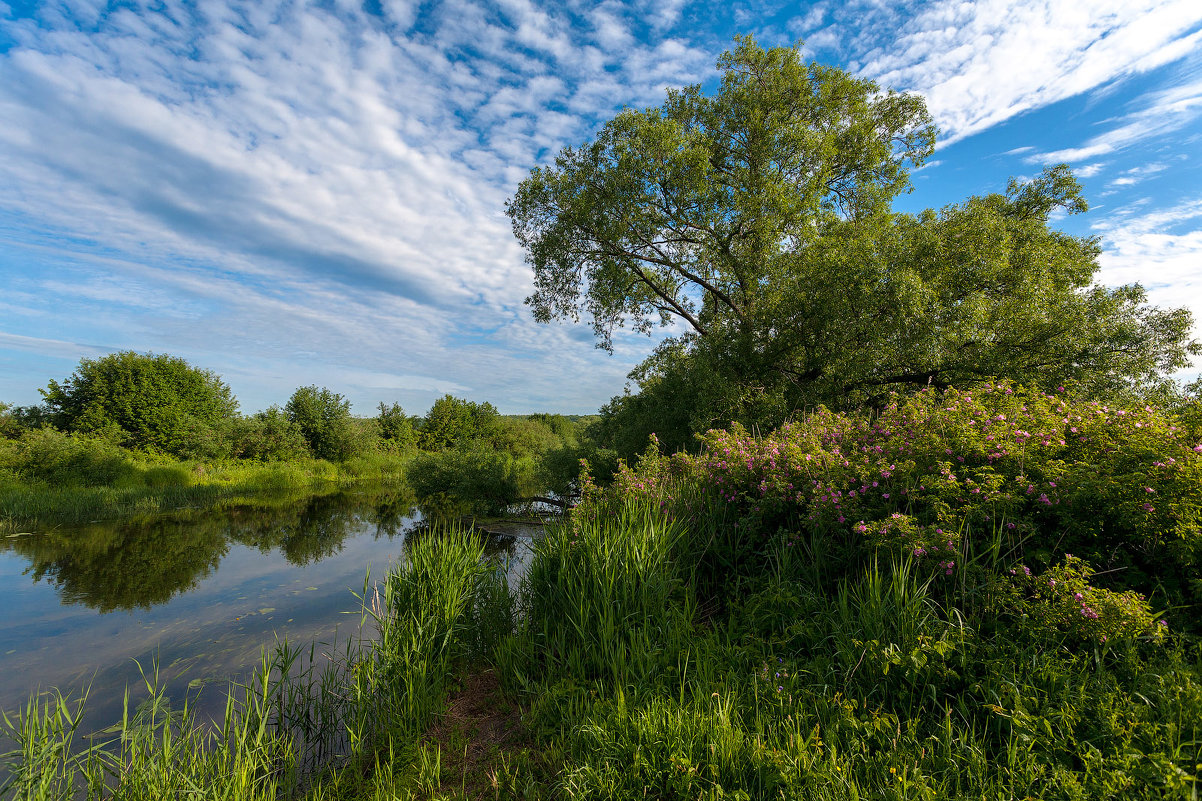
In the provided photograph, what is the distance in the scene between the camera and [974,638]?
2977 millimetres

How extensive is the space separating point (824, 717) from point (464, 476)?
15.4 m

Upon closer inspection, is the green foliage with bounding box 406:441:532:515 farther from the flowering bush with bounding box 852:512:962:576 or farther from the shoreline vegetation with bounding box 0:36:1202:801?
the flowering bush with bounding box 852:512:962:576

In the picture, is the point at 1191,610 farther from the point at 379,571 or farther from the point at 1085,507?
the point at 379,571

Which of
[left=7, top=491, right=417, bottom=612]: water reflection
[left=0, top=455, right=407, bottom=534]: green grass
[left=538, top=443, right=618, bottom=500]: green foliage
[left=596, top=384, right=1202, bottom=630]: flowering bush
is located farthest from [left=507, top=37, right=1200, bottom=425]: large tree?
[left=0, top=455, right=407, bottom=534]: green grass

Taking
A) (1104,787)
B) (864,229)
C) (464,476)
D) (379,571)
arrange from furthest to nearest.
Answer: (464,476), (864,229), (379,571), (1104,787)

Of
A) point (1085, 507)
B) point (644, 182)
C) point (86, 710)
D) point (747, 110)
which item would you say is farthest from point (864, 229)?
point (86, 710)

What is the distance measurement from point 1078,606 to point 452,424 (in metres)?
43.2

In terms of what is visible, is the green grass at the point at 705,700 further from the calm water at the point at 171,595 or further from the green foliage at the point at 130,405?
the green foliage at the point at 130,405

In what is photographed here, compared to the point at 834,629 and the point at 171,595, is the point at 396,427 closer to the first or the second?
the point at 171,595

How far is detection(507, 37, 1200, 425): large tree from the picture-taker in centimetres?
1006

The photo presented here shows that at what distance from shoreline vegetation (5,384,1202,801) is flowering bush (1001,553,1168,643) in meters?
0.02

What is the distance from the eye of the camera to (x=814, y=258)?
449 inches

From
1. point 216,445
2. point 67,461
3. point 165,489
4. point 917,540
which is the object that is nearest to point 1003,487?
point 917,540

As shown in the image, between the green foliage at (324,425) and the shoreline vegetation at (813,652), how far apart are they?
92.3ft
